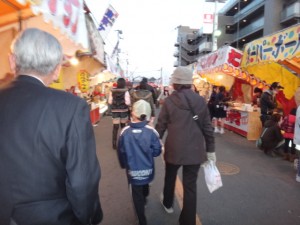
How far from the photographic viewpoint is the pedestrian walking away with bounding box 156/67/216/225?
325 cm

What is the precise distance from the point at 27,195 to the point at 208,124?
7.92ft

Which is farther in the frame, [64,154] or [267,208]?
[267,208]

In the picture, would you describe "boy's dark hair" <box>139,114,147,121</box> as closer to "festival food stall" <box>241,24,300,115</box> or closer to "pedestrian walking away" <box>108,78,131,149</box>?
"pedestrian walking away" <box>108,78,131,149</box>

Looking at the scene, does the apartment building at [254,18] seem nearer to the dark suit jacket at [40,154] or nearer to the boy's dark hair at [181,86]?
the boy's dark hair at [181,86]

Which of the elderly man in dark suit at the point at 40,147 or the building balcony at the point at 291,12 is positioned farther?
the building balcony at the point at 291,12

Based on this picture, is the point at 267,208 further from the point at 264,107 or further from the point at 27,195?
the point at 264,107

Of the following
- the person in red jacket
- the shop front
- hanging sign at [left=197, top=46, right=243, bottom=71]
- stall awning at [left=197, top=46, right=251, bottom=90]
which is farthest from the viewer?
hanging sign at [left=197, top=46, right=243, bottom=71]

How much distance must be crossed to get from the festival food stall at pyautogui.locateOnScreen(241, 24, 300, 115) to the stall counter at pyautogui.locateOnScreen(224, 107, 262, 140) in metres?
1.20

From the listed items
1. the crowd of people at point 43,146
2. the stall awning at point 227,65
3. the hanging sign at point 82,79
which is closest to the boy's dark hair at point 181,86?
the crowd of people at point 43,146

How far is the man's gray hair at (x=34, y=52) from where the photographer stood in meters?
1.49

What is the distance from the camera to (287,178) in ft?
17.9

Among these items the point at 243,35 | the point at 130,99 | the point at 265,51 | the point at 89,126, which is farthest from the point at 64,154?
the point at 243,35

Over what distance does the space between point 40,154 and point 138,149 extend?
201 centimetres

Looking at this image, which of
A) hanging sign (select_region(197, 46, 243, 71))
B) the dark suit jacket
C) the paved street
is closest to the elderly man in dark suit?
the dark suit jacket
